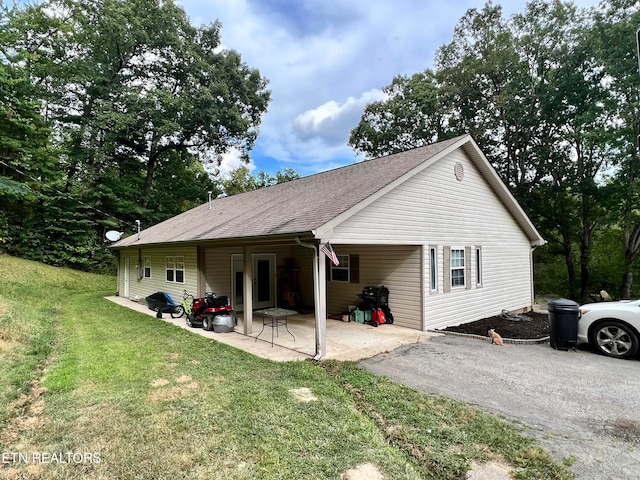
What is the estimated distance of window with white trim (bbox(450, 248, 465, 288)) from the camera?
31.4ft

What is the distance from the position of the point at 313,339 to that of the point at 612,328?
18.8 ft

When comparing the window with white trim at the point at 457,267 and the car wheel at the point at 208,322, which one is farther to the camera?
the window with white trim at the point at 457,267

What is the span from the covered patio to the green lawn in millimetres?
558

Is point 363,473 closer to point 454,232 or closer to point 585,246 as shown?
point 454,232

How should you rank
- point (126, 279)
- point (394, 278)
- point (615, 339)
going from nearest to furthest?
point (615, 339), point (394, 278), point (126, 279)

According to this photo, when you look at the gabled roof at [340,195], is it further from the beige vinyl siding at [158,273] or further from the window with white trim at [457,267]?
the window with white trim at [457,267]

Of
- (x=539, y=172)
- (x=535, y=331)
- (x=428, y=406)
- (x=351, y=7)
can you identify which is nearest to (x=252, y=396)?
(x=428, y=406)

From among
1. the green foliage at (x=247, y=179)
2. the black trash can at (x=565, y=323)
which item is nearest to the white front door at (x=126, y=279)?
the black trash can at (x=565, y=323)

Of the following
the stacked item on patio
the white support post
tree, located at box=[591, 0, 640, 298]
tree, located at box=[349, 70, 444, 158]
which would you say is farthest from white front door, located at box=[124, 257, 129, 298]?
tree, located at box=[591, 0, 640, 298]

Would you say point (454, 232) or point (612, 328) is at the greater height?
point (454, 232)

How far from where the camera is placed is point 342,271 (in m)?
10.5

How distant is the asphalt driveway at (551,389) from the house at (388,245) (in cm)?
177

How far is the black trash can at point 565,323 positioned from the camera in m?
6.69

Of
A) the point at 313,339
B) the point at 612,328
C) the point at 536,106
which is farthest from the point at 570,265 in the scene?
the point at 313,339
